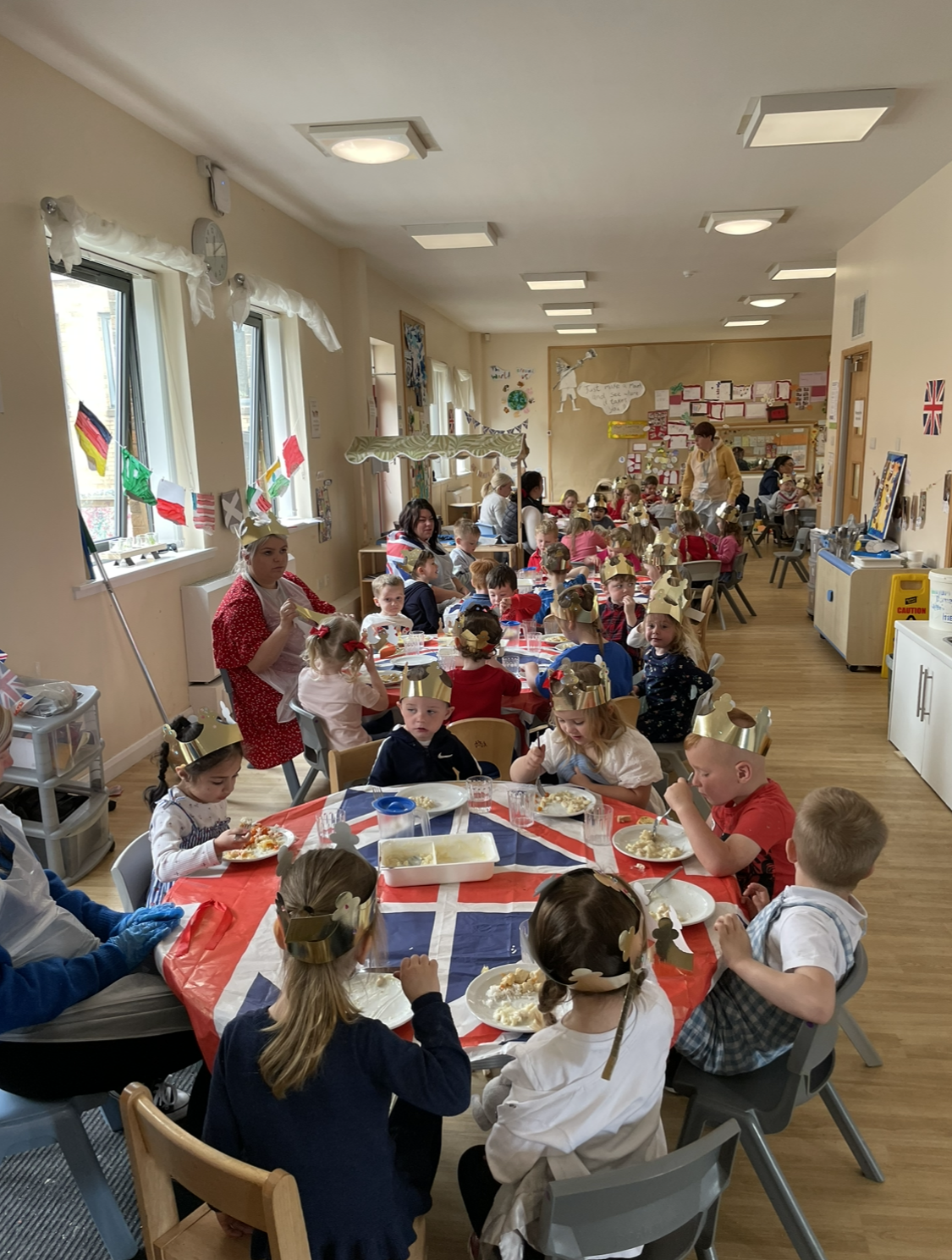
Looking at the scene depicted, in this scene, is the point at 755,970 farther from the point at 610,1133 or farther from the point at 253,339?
the point at 253,339

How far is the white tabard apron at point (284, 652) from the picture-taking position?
4.08 m

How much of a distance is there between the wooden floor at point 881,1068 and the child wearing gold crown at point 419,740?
979 millimetres

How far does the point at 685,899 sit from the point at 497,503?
7.16 meters

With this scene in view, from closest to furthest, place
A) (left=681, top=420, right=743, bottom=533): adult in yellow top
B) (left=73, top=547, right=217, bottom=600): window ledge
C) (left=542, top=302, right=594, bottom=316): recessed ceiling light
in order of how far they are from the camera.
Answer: (left=73, top=547, right=217, bottom=600): window ledge, (left=681, top=420, right=743, bottom=533): adult in yellow top, (left=542, top=302, right=594, bottom=316): recessed ceiling light

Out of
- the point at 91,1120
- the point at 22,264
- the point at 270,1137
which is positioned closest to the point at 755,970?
the point at 270,1137

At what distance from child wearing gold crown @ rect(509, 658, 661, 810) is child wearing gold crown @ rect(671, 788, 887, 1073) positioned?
2.91 ft

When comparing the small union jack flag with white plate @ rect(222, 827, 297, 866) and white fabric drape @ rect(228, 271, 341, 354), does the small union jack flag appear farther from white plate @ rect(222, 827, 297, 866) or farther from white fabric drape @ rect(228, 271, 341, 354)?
white plate @ rect(222, 827, 297, 866)

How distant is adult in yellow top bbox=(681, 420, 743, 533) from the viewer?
9859mm

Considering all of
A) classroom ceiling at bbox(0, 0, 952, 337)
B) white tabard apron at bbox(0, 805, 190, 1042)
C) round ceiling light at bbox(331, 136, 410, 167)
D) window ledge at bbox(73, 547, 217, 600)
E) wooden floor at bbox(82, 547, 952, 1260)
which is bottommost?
wooden floor at bbox(82, 547, 952, 1260)

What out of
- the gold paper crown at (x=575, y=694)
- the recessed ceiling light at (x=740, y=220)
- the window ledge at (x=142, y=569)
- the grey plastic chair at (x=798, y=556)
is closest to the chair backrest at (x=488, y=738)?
the gold paper crown at (x=575, y=694)

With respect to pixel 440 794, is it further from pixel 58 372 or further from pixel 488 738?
pixel 58 372

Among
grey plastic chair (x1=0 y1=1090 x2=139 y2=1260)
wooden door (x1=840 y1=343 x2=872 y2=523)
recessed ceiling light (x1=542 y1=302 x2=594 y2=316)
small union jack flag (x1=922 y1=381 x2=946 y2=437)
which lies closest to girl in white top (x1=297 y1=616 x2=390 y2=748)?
grey plastic chair (x1=0 y1=1090 x2=139 y2=1260)

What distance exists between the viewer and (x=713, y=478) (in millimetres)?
9891

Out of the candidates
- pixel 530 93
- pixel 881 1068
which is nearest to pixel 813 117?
pixel 530 93
